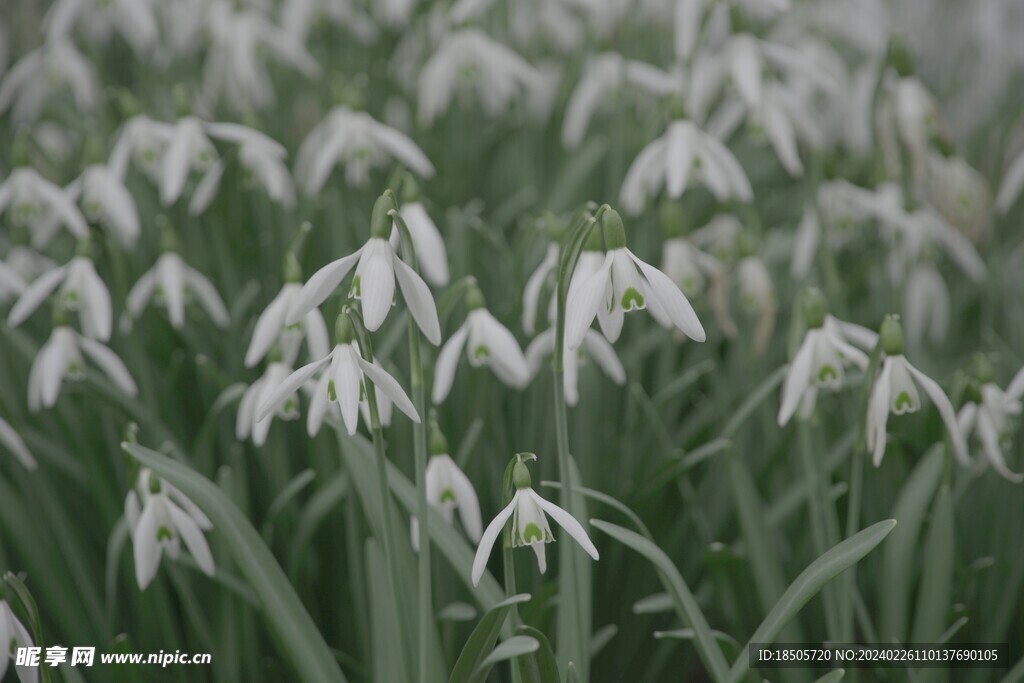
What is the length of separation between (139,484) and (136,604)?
0.45 m

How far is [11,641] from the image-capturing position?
1.17 meters

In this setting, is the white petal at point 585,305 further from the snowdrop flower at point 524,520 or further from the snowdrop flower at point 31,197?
the snowdrop flower at point 31,197

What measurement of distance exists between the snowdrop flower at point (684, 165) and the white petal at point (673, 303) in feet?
2.16

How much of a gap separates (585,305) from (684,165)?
2.61 feet

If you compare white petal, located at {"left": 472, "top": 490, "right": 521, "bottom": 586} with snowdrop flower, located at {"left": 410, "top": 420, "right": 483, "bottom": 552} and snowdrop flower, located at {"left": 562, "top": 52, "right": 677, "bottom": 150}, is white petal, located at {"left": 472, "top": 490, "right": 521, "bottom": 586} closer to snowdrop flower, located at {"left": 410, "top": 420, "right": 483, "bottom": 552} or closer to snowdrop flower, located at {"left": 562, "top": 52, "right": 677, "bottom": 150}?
snowdrop flower, located at {"left": 410, "top": 420, "right": 483, "bottom": 552}

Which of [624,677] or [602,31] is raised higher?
[602,31]

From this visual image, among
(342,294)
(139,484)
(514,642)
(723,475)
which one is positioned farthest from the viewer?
(723,475)

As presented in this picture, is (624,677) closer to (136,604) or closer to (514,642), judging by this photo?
(514,642)

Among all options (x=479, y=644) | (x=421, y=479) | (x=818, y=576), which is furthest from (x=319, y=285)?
(x=818, y=576)

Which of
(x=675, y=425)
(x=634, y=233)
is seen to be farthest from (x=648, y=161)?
(x=675, y=425)

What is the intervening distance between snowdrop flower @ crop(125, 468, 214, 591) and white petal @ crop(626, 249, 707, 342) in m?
0.71

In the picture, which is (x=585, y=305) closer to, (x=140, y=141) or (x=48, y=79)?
(x=140, y=141)

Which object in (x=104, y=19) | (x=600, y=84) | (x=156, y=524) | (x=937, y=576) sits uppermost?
(x=104, y=19)

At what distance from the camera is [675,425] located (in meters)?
2.10
